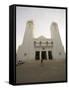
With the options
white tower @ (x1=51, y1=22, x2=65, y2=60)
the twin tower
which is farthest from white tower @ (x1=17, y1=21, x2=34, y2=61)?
white tower @ (x1=51, y1=22, x2=65, y2=60)

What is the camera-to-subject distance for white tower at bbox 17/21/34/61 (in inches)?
65.9

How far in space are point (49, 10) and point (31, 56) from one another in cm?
32

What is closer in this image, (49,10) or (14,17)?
(14,17)

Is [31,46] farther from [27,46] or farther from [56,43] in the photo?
[56,43]

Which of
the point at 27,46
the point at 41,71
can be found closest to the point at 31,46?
the point at 27,46

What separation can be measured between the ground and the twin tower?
4cm

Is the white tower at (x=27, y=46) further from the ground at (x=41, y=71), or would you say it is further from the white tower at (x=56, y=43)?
the white tower at (x=56, y=43)

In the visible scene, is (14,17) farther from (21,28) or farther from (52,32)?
(52,32)

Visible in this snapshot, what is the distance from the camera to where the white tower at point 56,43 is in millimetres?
1768

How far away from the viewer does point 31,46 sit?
67.1 inches

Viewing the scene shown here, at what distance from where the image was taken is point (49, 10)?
175 cm

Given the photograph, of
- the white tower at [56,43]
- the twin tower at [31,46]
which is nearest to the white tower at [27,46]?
the twin tower at [31,46]

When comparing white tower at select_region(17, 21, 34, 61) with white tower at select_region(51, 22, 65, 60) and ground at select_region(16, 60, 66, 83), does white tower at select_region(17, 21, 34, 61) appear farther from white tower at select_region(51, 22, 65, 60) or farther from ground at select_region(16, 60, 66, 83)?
white tower at select_region(51, 22, 65, 60)

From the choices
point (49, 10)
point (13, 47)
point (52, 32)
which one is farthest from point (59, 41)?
point (13, 47)
